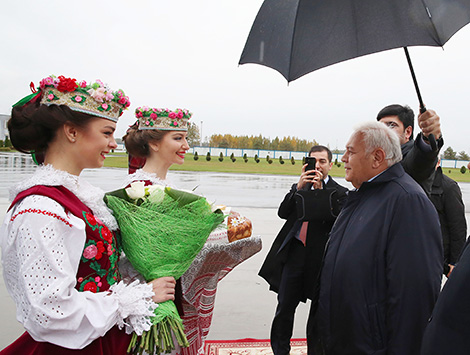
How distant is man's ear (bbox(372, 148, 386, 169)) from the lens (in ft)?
7.22

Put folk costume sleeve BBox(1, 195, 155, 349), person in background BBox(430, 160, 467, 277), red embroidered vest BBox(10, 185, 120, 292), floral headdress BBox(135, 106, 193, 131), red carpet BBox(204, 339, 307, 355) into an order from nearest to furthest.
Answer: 1. folk costume sleeve BBox(1, 195, 155, 349)
2. red embroidered vest BBox(10, 185, 120, 292)
3. floral headdress BBox(135, 106, 193, 131)
4. red carpet BBox(204, 339, 307, 355)
5. person in background BBox(430, 160, 467, 277)

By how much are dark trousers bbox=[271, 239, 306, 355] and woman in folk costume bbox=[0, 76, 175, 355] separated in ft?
5.76

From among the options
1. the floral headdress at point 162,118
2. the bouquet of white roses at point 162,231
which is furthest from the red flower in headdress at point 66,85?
the floral headdress at point 162,118

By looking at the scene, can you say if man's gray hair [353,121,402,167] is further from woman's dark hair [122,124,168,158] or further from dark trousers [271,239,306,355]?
woman's dark hair [122,124,168,158]

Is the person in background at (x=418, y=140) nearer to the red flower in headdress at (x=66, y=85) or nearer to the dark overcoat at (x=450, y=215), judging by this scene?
the dark overcoat at (x=450, y=215)

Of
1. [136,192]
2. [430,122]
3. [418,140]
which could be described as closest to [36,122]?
[136,192]

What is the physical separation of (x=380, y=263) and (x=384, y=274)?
6cm

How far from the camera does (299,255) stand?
317cm

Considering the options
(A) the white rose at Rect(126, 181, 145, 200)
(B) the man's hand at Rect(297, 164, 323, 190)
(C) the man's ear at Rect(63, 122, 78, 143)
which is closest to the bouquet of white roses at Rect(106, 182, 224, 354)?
(A) the white rose at Rect(126, 181, 145, 200)

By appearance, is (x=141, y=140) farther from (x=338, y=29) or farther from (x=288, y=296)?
(x=288, y=296)

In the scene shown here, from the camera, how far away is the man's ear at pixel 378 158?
220cm

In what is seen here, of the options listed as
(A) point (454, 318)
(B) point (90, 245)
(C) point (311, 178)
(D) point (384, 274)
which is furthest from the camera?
(C) point (311, 178)

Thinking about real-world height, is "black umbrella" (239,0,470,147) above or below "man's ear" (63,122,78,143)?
above

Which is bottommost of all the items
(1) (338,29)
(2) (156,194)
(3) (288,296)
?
(3) (288,296)
